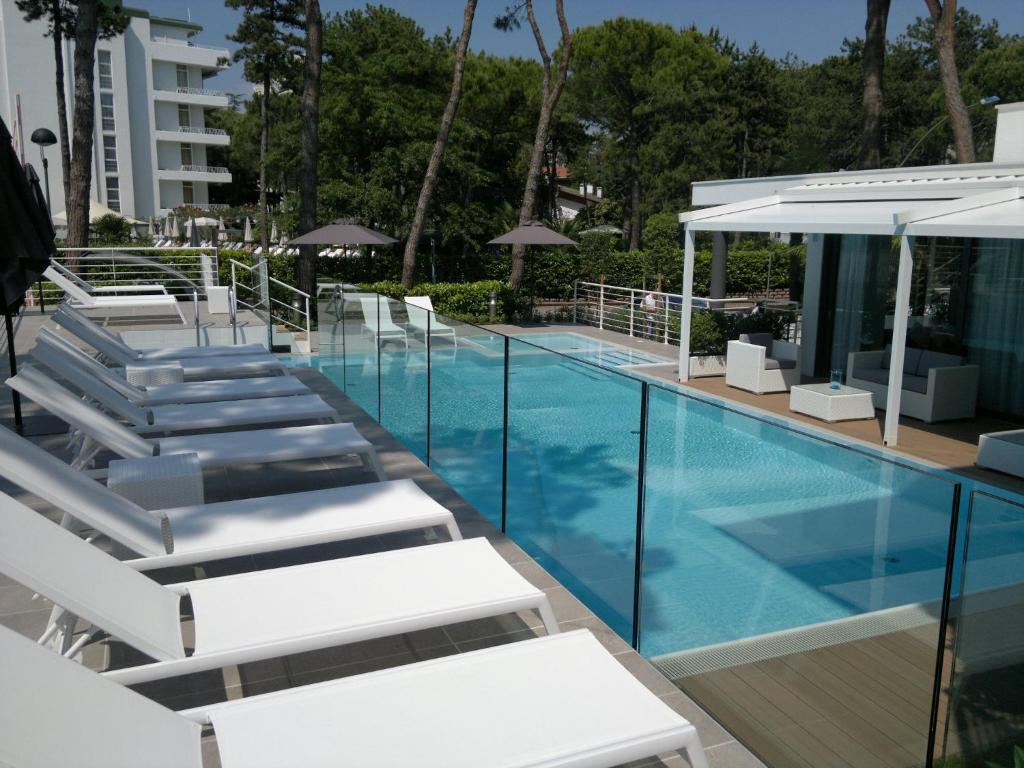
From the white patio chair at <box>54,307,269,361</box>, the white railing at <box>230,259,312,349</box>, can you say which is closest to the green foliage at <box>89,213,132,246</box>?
the white railing at <box>230,259,312,349</box>

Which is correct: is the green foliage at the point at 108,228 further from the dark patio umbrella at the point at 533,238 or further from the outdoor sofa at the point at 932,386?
the outdoor sofa at the point at 932,386

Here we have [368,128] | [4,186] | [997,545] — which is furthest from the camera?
[368,128]

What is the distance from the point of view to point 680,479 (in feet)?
12.3

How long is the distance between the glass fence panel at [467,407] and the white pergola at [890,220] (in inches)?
219

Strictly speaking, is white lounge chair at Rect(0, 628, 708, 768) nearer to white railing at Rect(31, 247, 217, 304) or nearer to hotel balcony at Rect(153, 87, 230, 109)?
white railing at Rect(31, 247, 217, 304)

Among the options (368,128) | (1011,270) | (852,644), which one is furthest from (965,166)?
(368,128)

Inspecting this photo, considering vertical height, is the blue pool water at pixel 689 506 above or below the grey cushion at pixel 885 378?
above

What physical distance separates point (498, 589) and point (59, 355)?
487 cm

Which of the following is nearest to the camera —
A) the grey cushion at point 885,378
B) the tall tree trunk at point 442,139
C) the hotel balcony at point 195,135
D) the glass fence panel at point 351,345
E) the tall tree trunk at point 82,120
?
the glass fence panel at point 351,345

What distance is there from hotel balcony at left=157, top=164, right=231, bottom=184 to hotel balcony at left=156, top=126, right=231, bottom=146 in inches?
64.7

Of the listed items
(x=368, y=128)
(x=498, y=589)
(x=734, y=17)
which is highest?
(x=734, y=17)

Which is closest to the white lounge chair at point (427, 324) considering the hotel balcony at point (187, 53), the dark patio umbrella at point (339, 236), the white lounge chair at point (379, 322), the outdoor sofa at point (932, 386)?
the white lounge chair at point (379, 322)

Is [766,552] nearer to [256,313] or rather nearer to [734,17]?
[256,313]

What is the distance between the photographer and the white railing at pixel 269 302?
13792mm
